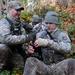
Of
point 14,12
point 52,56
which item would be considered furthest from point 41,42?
point 14,12

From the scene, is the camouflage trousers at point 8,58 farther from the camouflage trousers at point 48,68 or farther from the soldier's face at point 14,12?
the camouflage trousers at point 48,68

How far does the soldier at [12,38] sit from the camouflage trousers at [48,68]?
0.79 metres

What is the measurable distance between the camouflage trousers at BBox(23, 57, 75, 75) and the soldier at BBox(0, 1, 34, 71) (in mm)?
786

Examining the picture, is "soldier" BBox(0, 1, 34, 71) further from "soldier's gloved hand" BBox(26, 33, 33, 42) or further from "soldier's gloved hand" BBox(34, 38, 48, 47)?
"soldier's gloved hand" BBox(34, 38, 48, 47)

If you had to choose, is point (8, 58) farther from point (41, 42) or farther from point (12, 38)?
point (41, 42)

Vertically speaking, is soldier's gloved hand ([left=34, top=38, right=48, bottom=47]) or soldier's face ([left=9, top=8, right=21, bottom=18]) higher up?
soldier's face ([left=9, top=8, right=21, bottom=18])

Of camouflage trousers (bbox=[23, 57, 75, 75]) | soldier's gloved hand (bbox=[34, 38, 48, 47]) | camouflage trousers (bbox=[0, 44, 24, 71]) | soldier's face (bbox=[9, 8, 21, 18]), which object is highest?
soldier's face (bbox=[9, 8, 21, 18])

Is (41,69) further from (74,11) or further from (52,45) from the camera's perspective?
(74,11)

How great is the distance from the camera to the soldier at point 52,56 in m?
6.37

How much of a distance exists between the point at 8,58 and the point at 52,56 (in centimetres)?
131

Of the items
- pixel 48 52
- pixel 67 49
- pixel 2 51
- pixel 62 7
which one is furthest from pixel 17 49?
pixel 62 7

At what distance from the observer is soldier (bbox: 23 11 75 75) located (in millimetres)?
6367

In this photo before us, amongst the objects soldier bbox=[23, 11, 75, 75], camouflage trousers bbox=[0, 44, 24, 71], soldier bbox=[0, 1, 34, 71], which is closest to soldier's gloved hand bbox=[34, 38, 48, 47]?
soldier bbox=[23, 11, 75, 75]

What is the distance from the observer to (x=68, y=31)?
11398 mm
